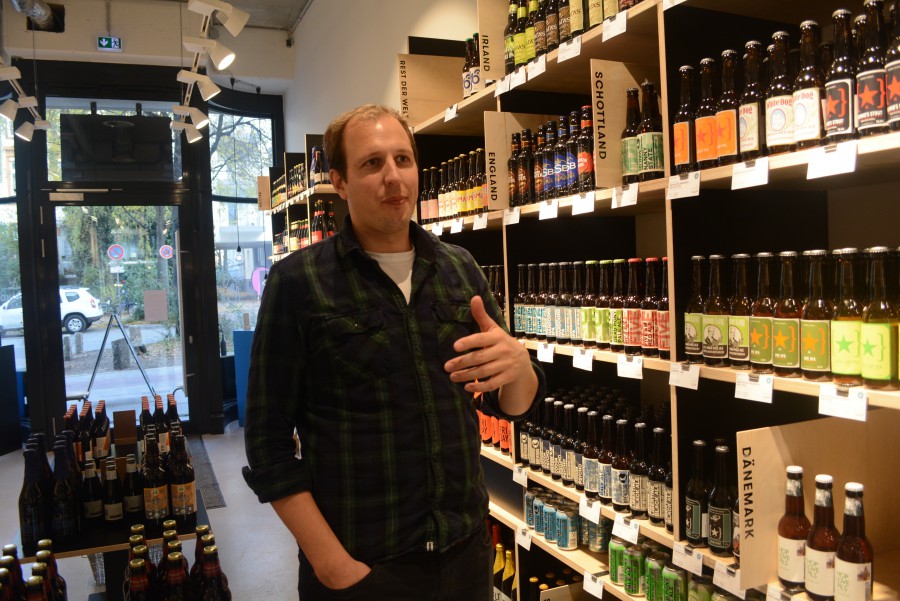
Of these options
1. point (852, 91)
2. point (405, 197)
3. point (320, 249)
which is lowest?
point (320, 249)

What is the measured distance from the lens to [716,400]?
217 cm

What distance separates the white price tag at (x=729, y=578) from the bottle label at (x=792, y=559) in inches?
4.4

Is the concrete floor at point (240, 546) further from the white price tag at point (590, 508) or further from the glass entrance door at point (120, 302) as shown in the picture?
the white price tag at point (590, 508)

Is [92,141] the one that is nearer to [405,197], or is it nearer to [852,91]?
[405,197]

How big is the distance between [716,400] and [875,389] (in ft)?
2.07

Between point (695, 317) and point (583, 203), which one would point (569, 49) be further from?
point (695, 317)

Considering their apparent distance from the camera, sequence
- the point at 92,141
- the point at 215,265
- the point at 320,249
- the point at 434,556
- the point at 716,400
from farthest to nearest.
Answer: the point at 215,265 → the point at 92,141 → the point at 716,400 → the point at 320,249 → the point at 434,556

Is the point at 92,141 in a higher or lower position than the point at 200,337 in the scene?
higher

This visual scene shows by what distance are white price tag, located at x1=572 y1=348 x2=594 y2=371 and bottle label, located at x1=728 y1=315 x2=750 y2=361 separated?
0.62m

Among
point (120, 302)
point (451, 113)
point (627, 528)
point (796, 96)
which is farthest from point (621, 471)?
point (120, 302)

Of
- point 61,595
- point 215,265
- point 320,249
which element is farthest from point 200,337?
point 320,249

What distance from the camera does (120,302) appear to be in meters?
8.02

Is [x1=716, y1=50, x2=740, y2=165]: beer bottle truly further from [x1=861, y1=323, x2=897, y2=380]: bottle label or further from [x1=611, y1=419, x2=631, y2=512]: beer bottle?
[x1=611, y1=419, x2=631, y2=512]: beer bottle

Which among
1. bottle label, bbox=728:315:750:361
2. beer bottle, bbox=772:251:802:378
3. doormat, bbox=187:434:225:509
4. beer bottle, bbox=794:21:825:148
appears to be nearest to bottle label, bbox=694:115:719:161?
beer bottle, bbox=794:21:825:148
